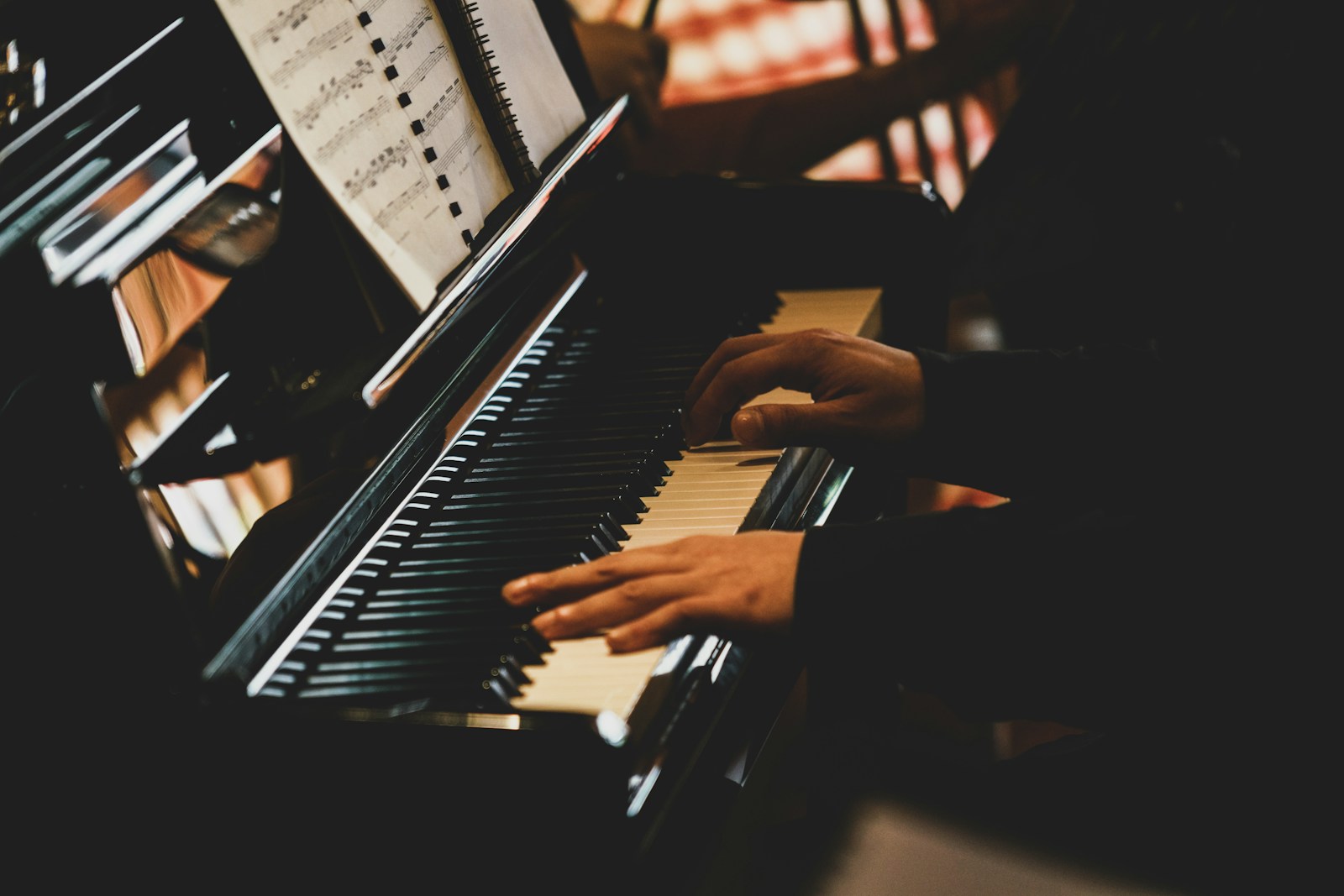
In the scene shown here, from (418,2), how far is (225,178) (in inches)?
14.4

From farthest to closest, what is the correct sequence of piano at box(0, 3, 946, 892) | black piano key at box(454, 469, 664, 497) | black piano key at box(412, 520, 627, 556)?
black piano key at box(454, 469, 664, 497) → black piano key at box(412, 520, 627, 556) → piano at box(0, 3, 946, 892)

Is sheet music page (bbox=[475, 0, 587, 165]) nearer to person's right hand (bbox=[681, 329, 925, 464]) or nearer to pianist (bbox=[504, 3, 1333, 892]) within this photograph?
person's right hand (bbox=[681, 329, 925, 464])

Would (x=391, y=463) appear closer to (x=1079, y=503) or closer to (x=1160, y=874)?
(x=1079, y=503)

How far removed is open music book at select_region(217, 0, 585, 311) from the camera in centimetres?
117

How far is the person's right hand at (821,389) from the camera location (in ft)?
4.76

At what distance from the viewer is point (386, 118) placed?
126 cm

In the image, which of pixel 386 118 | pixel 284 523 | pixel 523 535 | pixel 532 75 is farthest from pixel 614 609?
pixel 532 75

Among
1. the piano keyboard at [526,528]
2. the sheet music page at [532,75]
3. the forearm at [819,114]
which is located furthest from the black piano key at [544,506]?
the forearm at [819,114]

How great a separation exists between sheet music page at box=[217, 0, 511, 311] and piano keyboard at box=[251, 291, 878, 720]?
256 millimetres

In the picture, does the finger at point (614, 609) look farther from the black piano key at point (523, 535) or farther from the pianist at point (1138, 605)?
the black piano key at point (523, 535)

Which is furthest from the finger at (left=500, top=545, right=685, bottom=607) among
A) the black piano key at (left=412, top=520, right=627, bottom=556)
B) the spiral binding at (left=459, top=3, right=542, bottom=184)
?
the spiral binding at (left=459, top=3, right=542, bottom=184)

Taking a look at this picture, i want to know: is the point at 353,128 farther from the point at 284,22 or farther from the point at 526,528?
the point at 526,528

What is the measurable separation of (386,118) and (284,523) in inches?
18.4

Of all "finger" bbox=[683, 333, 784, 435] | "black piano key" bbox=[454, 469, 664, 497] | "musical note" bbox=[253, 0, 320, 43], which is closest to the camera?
"musical note" bbox=[253, 0, 320, 43]
